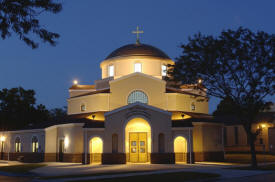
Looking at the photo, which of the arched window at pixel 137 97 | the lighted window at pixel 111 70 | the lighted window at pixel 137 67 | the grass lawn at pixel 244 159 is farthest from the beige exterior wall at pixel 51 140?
the grass lawn at pixel 244 159

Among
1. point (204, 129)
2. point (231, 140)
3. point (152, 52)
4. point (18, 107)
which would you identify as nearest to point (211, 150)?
point (204, 129)

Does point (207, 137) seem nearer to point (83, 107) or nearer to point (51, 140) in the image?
point (83, 107)

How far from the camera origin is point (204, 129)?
3528cm

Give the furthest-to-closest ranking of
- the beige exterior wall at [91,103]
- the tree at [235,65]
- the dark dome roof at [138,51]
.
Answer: the dark dome roof at [138,51] < the beige exterior wall at [91,103] < the tree at [235,65]

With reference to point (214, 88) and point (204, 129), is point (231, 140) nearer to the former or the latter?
point (204, 129)

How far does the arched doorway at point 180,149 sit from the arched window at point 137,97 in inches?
246

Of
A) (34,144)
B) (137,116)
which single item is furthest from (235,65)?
(34,144)

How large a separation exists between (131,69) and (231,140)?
102 feet

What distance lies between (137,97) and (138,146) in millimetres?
6412

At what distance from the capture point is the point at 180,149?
34.2 m

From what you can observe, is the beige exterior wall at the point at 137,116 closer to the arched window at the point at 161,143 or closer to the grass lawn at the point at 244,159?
the arched window at the point at 161,143

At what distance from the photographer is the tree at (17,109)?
56.7 m

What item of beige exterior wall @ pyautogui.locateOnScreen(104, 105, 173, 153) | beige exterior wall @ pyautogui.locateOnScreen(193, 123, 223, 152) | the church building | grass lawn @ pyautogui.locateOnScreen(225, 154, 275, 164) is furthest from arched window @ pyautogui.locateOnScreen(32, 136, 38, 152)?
grass lawn @ pyautogui.locateOnScreen(225, 154, 275, 164)

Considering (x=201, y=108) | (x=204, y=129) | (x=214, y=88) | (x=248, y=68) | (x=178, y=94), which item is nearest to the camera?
(x=248, y=68)
